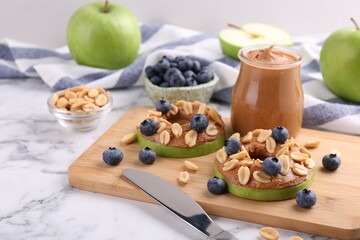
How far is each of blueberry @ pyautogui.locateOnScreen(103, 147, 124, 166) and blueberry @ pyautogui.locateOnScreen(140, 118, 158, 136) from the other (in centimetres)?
10

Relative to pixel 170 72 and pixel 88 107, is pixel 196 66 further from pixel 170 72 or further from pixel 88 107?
pixel 88 107

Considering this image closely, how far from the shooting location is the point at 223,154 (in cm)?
126

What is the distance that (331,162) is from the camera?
4.24 feet

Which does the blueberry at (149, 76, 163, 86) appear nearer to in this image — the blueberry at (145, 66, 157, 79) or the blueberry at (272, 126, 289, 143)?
the blueberry at (145, 66, 157, 79)

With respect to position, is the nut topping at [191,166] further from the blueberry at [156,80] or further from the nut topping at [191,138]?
the blueberry at [156,80]

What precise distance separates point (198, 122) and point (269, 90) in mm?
184

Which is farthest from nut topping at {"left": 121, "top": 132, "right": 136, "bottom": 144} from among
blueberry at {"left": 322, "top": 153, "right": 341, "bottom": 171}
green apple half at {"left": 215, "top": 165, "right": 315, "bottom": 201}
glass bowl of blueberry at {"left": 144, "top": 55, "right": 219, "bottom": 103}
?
blueberry at {"left": 322, "top": 153, "right": 341, "bottom": 171}

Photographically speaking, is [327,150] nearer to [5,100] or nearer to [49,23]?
[5,100]

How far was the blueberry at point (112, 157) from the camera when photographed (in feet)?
4.27

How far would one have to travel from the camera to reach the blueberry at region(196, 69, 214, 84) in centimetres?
165

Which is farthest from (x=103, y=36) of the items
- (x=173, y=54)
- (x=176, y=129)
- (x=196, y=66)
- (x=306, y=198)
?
(x=306, y=198)

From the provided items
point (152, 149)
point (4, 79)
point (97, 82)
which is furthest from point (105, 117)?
point (4, 79)

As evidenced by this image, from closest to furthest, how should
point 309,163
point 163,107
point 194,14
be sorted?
point 309,163, point 163,107, point 194,14

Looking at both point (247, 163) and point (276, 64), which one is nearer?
point (247, 163)
